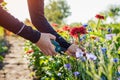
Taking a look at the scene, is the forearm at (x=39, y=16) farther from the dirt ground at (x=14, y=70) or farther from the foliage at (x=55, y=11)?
the foliage at (x=55, y=11)

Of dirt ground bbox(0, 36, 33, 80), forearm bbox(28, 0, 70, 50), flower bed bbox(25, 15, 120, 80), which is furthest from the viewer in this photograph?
dirt ground bbox(0, 36, 33, 80)

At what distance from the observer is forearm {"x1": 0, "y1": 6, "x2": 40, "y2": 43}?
2.12 metres

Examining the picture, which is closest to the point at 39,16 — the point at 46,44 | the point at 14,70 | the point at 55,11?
the point at 46,44

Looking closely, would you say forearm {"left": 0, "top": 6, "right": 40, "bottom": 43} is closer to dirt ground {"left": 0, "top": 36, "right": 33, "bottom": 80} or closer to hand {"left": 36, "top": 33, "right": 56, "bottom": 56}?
hand {"left": 36, "top": 33, "right": 56, "bottom": 56}


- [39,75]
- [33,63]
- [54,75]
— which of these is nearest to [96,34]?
[54,75]

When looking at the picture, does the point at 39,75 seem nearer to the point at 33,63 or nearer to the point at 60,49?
the point at 33,63

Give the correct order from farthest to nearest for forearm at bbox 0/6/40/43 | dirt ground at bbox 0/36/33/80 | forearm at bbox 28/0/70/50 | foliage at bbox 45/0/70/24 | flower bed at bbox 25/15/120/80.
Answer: foliage at bbox 45/0/70/24
dirt ground at bbox 0/36/33/80
flower bed at bbox 25/15/120/80
forearm at bbox 28/0/70/50
forearm at bbox 0/6/40/43

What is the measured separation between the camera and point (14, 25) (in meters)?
2.16

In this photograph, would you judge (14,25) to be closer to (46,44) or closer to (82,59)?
(46,44)

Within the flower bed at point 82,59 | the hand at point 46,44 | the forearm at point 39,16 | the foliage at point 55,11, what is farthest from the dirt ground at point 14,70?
the foliage at point 55,11

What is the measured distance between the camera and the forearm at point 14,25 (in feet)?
6.94

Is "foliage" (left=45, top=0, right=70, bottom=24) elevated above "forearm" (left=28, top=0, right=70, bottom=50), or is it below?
above

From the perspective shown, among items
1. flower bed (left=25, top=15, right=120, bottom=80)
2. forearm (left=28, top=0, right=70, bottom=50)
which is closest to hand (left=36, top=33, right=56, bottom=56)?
flower bed (left=25, top=15, right=120, bottom=80)

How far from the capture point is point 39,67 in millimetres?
5676
